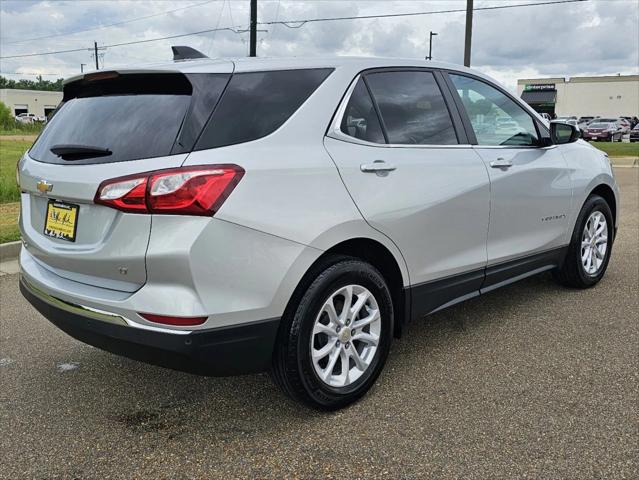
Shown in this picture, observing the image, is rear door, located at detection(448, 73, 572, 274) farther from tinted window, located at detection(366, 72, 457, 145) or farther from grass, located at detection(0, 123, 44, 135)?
grass, located at detection(0, 123, 44, 135)

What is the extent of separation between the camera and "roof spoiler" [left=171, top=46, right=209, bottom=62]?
352 centimetres

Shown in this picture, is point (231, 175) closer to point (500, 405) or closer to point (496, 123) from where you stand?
point (500, 405)

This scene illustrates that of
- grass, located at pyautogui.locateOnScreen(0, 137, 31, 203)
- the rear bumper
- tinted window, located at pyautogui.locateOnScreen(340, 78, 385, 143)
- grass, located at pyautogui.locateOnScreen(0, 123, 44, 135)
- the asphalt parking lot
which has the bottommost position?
grass, located at pyautogui.locateOnScreen(0, 123, 44, 135)

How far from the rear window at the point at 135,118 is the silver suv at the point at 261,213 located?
0.03ft

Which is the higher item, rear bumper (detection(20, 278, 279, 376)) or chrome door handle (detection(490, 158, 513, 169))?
chrome door handle (detection(490, 158, 513, 169))

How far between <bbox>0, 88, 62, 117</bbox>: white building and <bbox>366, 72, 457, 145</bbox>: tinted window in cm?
10038

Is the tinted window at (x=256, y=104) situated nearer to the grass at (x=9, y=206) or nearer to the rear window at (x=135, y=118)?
the rear window at (x=135, y=118)

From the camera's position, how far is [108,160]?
2676 mm

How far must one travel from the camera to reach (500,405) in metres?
3.11

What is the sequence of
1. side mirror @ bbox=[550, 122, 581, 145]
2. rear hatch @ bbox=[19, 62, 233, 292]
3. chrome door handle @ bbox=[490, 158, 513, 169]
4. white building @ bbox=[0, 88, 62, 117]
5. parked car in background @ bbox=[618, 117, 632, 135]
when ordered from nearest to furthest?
rear hatch @ bbox=[19, 62, 233, 292] < chrome door handle @ bbox=[490, 158, 513, 169] < side mirror @ bbox=[550, 122, 581, 145] < parked car in background @ bbox=[618, 117, 632, 135] < white building @ bbox=[0, 88, 62, 117]

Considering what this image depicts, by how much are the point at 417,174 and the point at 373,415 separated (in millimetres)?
1292

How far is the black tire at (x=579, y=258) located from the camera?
486 cm

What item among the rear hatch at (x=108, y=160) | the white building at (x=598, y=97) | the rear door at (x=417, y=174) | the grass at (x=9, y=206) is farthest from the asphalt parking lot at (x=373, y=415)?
the white building at (x=598, y=97)

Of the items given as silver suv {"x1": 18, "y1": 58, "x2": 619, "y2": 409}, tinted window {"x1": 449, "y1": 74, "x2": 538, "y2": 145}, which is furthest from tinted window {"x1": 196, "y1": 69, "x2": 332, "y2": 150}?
tinted window {"x1": 449, "y1": 74, "x2": 538, "y2": 145}
